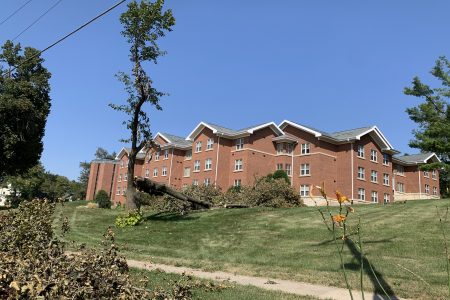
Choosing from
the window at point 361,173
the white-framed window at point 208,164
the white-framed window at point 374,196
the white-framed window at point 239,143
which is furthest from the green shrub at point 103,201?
the white-framed window at point 374,196

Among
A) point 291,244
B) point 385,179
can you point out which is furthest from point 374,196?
point 291,244

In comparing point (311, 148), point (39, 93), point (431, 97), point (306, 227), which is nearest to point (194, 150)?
point (311, 148)

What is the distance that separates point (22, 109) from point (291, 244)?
33555mm

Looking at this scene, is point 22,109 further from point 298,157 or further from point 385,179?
point 385,179

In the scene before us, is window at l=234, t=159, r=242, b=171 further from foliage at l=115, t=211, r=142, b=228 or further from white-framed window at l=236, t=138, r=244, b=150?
foliage at l=115, t=211, r=142, b=228

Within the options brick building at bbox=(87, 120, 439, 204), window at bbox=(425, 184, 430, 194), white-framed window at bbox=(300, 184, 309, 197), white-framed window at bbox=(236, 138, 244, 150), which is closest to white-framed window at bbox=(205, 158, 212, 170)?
brick building at bbox=(87, 120, 439, 204)

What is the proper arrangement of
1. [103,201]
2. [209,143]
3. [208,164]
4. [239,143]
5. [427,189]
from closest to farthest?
[239,143], [208,164], [209,143], [103,201], [427,189]

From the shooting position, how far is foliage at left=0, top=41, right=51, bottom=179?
39.6 meters

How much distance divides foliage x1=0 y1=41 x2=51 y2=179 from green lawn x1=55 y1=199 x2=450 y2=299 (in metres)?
21.0

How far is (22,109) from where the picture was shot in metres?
39.9

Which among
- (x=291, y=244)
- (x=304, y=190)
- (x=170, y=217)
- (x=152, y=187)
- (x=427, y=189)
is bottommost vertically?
(x=291, y=244)

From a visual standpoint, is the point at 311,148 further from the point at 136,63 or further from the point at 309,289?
the point at 309,289

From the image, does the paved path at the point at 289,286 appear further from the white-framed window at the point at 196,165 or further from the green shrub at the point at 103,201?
the green shrub at the point at 103,201

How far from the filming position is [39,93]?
43.2m
